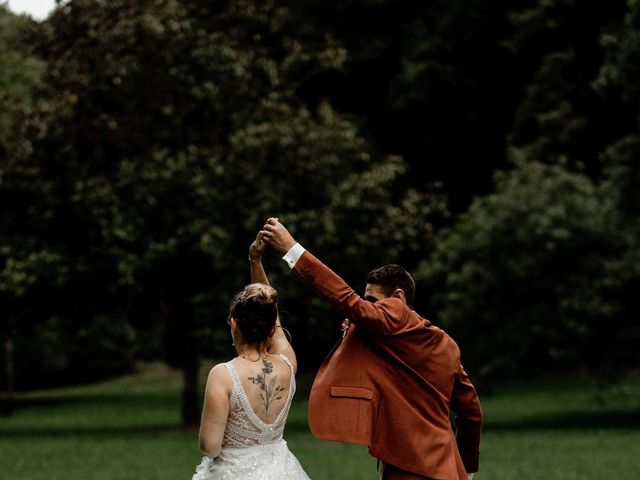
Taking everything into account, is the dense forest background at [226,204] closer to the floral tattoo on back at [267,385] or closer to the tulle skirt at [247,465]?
the tulle skirt at [247,465]

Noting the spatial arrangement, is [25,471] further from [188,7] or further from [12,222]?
[188,7]

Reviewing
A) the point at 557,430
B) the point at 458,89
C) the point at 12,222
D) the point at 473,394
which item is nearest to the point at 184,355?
the point at 12,222

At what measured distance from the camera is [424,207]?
25406 millimetres

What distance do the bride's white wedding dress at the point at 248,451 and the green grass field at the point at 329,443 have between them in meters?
10.6

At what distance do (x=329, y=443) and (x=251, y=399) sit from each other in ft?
60.2

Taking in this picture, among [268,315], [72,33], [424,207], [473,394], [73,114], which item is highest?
[72,33]

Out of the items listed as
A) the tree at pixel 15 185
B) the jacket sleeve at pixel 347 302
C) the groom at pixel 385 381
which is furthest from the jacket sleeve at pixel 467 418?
the tree at pixel 15 185

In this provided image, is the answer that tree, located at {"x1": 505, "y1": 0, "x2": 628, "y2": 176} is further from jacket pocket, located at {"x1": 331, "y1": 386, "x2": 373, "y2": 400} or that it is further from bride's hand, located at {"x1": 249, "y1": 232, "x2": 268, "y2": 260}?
jacket pocket, located at {"x1": 331, "y1": 386, "x2": 373, "y2": 400}

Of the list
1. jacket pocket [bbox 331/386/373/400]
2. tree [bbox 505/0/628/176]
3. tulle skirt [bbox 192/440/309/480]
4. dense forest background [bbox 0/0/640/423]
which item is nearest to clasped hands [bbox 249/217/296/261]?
jacket pocket [bbox 331/386/373/400]

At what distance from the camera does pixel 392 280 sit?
5551mm

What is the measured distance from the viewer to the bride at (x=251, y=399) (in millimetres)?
5215

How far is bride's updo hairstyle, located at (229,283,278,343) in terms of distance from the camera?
17.0 ft

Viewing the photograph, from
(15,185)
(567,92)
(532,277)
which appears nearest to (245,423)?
(532,277)

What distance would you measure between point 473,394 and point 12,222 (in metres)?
19.6
